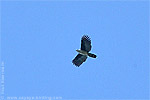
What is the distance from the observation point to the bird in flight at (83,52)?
6700 centimetres

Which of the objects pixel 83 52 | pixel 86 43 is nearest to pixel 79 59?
pixel 83 52

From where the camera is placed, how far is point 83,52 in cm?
6738

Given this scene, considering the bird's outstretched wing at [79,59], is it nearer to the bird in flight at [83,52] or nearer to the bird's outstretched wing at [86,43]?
the bird in flight at [83,52]

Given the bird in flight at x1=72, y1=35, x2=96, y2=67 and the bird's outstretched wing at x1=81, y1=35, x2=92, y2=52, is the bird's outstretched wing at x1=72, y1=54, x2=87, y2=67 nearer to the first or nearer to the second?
the bird in flight at x1=72, y1=35, x2=96, y2=67

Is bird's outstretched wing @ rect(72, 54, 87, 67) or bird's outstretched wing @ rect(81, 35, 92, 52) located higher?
bird's outstretched wing @ rect(81, 35, 92, 52)

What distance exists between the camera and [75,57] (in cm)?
6806

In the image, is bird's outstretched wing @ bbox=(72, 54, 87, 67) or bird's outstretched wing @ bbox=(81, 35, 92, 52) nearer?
bird's outstretched wing @ bbox=(81, 35, 92, 52)

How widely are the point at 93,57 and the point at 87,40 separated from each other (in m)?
1.53

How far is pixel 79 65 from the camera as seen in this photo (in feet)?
223

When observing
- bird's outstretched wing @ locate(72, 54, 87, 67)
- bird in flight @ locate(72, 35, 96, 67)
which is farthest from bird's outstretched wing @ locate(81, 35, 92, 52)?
bird's outstretched wing @ locate(72, 54, 87, 67)

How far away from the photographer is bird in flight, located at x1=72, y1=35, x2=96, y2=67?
6700 cm

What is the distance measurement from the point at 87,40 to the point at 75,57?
207 centimetres

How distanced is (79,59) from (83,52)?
89 cm

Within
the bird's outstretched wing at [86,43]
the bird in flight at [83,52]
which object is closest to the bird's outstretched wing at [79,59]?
the bird in flight at [83,52]
